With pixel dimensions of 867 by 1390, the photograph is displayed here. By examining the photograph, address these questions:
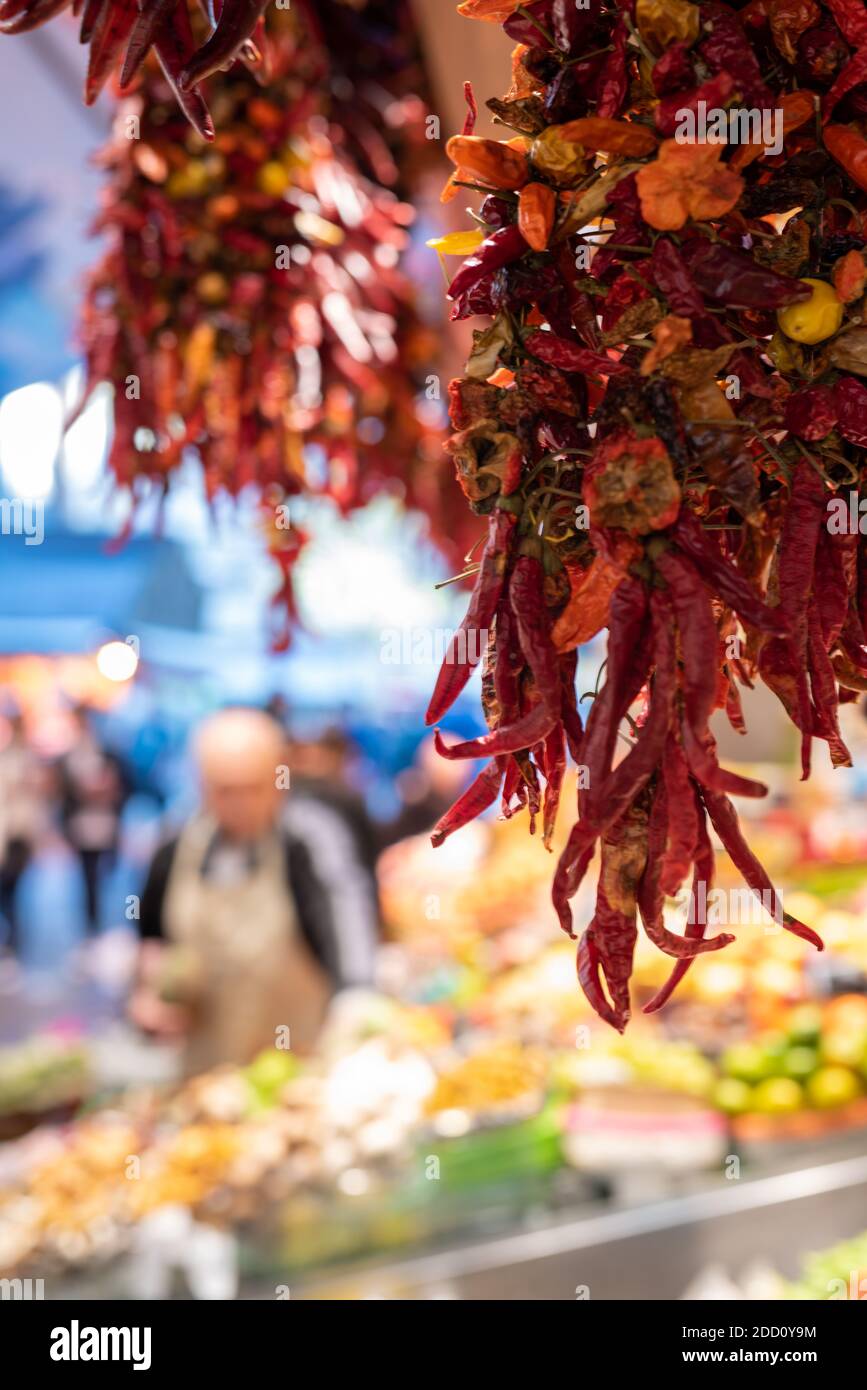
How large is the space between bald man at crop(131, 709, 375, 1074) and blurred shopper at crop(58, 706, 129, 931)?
269cm

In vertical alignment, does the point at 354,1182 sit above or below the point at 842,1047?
below

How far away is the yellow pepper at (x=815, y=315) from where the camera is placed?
75 cm

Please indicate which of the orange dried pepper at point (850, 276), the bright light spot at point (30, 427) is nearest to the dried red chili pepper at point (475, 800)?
the orange dried pepper at point (850, 276)

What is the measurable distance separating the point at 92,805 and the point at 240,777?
9.67 ft

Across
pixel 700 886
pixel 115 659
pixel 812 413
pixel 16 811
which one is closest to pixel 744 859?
pixel 700 886

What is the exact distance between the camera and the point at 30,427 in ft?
13.7

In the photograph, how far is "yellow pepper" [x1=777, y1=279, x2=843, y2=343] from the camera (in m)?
0.75

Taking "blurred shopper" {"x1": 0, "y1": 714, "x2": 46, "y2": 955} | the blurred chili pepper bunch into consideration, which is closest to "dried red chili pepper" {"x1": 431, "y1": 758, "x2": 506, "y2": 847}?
the blurred chili pepper bunch

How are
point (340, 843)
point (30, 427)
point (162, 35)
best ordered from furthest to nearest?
point (30, 427)
point (340, 843)
point (162, 35)

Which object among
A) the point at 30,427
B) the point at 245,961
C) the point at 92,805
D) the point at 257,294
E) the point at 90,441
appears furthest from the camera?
the point at 92,805

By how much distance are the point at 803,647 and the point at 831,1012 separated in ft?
8.18

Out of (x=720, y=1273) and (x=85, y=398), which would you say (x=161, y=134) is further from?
(x=720, y=1273)

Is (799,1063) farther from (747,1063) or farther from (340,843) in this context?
(340,843)

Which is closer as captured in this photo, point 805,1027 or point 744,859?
point 744,859
